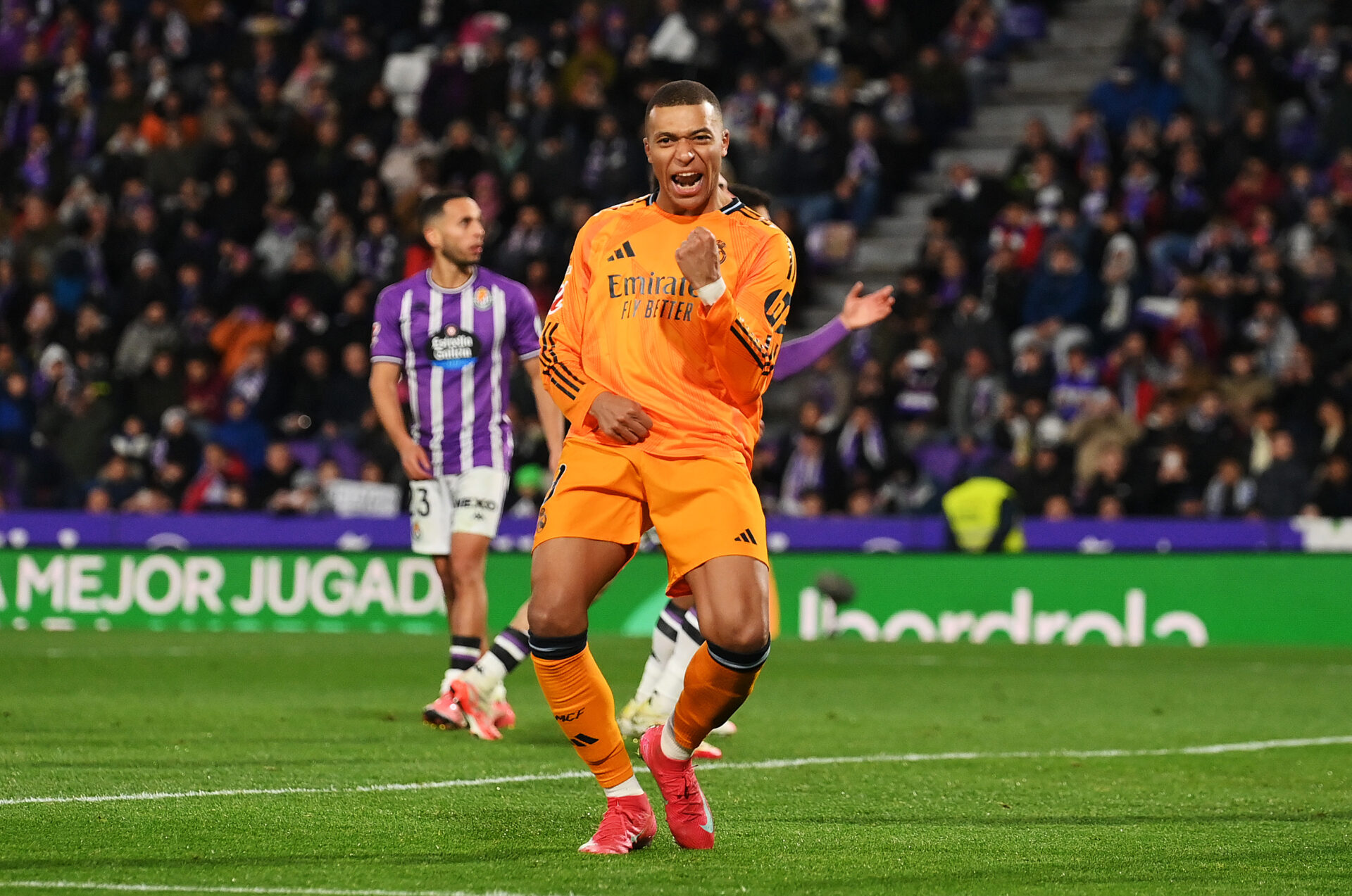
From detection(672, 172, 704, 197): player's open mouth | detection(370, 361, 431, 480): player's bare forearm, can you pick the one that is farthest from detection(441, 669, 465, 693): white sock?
detection(672, 172, 704, 197): player's open mouth

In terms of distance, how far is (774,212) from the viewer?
21344 millimetres

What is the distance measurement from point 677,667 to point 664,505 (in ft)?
9.94

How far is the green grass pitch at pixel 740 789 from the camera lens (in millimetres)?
5328

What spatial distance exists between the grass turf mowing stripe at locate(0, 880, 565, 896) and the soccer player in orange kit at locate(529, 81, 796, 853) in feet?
2.68

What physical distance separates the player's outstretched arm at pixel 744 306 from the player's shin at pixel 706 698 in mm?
775

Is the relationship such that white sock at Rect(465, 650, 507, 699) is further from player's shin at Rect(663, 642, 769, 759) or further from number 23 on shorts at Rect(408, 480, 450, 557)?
player's shin at Rect(663, 642, 769, 759)

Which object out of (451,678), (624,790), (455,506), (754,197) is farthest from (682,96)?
(455,506)

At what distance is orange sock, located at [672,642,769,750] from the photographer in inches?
224

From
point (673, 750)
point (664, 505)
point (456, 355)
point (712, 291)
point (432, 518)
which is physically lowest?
point (432, 518)

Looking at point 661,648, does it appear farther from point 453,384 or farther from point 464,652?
point 453,384

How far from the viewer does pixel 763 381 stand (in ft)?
19.2

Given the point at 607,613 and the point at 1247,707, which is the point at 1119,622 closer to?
the point at 607,613

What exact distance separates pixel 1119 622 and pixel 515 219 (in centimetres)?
907

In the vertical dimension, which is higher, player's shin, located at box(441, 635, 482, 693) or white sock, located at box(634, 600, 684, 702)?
white sock, located at box(634, 600, 684, 702)
